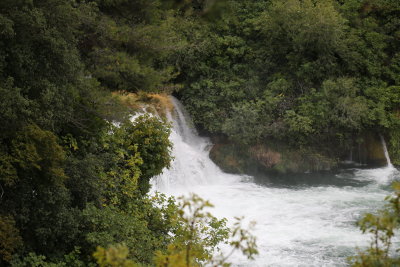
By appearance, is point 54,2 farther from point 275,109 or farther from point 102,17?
point 275,109

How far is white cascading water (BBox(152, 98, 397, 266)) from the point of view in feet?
37.5

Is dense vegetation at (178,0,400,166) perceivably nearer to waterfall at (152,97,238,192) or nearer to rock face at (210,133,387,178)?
rock face at (210,133,387,178)

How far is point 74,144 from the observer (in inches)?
337

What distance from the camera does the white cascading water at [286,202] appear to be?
450 inches

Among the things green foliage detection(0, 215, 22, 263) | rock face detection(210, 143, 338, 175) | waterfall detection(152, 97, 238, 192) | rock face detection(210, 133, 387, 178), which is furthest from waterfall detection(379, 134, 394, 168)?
green foliage detection(0, 215, 22, 263)

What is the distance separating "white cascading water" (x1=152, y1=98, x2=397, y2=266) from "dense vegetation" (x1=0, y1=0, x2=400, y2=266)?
48.1 inches

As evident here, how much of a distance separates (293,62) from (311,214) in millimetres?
7285

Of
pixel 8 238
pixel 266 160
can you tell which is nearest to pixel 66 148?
pixel 8 238

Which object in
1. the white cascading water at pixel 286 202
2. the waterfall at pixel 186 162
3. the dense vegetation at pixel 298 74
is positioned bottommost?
the white cascading water at pixel 286 202

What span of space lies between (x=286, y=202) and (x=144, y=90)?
21.4 ft

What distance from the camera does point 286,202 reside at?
48.5ft

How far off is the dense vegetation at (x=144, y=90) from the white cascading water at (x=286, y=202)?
1221mm

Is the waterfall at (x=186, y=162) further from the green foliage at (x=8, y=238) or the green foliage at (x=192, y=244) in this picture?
the green foliage at (x=8, y=238)

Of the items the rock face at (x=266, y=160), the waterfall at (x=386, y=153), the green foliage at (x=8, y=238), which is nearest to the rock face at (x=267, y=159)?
the rock face at (x=266, y=160)
